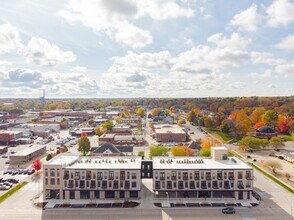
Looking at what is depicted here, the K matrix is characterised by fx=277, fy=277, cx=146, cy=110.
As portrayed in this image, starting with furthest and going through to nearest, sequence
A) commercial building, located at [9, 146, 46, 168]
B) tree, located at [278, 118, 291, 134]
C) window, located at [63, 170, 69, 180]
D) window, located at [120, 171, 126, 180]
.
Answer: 1. tree, located at [278, 118, 291, 134]
2. commercial building, located at [9, 146, 46, 168]
3. window, located at [120, 171, 126, 180]
4. window, located at [63, 170, 69, 180]

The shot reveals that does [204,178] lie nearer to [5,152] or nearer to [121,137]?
[121,137]

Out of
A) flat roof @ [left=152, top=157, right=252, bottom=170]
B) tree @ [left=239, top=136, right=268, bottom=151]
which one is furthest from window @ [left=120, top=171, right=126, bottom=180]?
tree @ [left=239, top=136, right=268, bottom=151]

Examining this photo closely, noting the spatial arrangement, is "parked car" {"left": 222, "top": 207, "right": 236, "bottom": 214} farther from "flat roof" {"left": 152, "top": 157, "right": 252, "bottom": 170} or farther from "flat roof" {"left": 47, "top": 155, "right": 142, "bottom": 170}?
"flat roof" {"left": 47, "top": 155, "right": 142, "bottom": 170}

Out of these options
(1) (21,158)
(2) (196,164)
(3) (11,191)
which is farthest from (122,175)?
(1) (21,158)

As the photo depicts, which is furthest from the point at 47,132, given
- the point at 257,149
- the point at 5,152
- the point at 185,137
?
the point at 257,149

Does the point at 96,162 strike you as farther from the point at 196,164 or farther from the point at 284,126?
the point at 284,126
